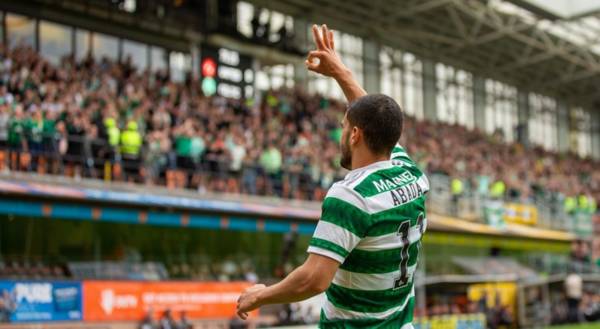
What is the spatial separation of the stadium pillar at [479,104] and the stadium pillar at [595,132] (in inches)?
567

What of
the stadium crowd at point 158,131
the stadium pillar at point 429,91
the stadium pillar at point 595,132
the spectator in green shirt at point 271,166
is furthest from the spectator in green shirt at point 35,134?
the stadium pillar at point 595,132

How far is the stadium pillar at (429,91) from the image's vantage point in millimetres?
48844

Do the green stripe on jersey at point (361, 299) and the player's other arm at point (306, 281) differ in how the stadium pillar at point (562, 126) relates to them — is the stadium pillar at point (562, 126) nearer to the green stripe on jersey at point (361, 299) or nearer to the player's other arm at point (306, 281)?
the green stripe on jersey at point (361, 299)

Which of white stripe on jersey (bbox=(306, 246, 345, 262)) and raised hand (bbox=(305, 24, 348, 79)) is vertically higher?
raised hand (bbox=(305, 24, 348, 79))

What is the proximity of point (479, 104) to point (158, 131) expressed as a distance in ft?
111

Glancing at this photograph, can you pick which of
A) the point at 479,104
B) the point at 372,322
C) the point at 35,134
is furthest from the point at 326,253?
the point at 479,104

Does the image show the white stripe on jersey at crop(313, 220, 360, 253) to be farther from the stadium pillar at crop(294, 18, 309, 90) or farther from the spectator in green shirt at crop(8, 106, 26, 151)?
the stadium pillar at crop(294, 18, 309, 90)

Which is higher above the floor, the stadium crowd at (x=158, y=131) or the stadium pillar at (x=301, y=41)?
the stadium pillar at (x=301, y=41)

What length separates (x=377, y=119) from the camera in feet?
12.6

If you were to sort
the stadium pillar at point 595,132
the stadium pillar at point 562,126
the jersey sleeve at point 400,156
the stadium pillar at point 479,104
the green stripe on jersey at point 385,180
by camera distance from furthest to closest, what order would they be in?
the stadium pillar at point 595,132 < the stadium pillar at point 562,126 < the stadium pillar at point 479,104 < the jersey sleeve at point 400,156 < the green stripe on jersey at point 385,180

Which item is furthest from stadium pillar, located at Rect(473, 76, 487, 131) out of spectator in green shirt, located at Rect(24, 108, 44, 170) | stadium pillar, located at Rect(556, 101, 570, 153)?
spectator in green shirt, located at Rect(24, 108, 44, 170)

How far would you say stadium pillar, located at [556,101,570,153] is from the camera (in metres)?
60.9

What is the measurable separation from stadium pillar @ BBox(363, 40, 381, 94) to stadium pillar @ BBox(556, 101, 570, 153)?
67.2 feet

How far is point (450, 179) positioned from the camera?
3406cm
